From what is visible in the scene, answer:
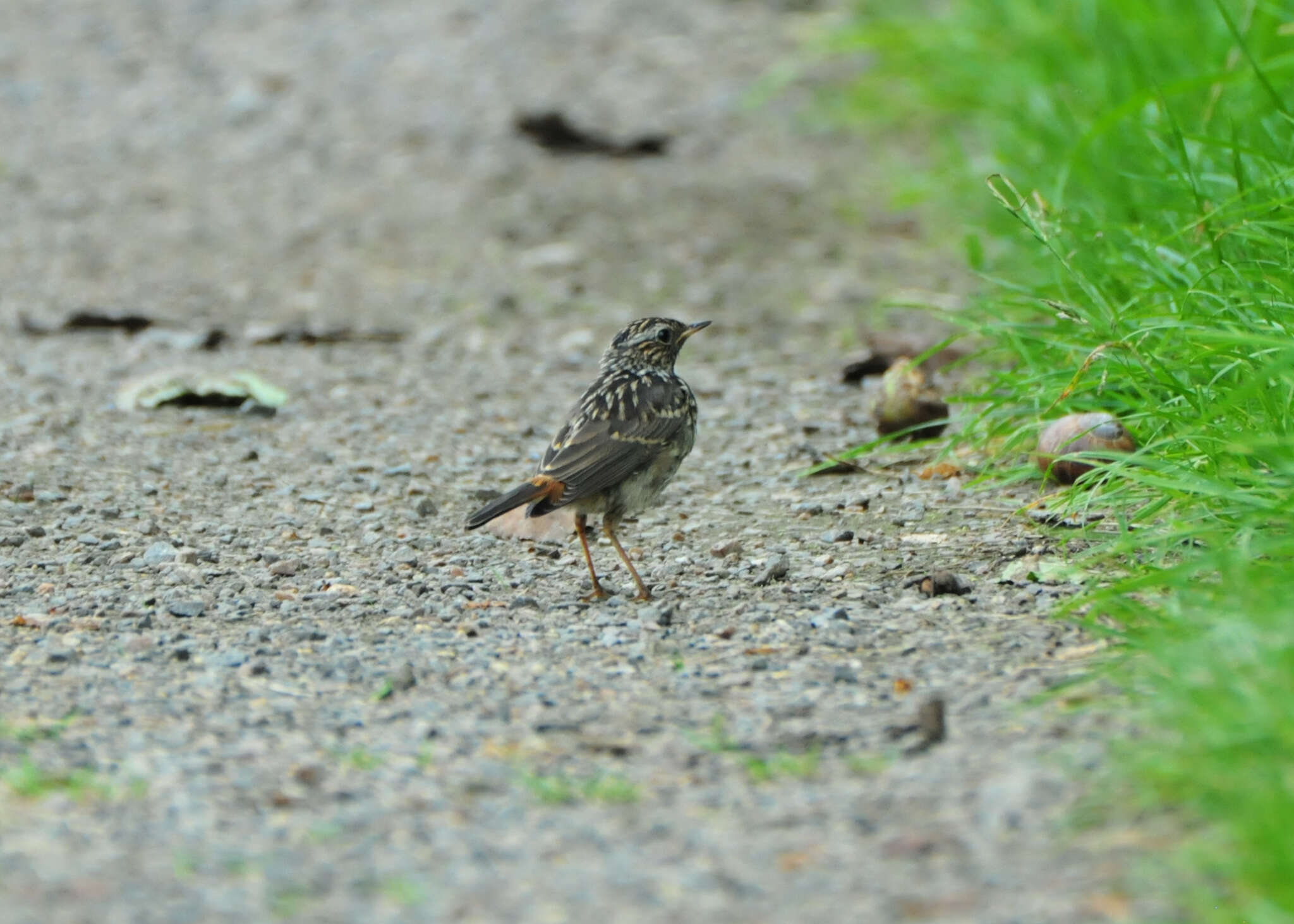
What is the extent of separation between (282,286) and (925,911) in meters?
7.09

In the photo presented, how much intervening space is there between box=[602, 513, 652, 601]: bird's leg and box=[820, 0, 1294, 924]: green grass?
143 cm

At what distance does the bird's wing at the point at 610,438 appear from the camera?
526cm

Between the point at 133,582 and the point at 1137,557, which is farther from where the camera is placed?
the point at 133,582

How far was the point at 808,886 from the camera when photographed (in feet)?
9.85

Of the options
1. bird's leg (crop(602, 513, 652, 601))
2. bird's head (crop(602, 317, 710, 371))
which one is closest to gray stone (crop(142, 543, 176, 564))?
bird's leg (crop(602, 513, 652, 601))

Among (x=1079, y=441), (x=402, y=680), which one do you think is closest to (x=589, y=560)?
(x=402, y=680)

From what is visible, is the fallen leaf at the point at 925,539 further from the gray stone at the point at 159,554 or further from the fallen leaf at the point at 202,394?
the fallen leaf at the point at 202,394

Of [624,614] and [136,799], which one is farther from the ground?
[136,799]

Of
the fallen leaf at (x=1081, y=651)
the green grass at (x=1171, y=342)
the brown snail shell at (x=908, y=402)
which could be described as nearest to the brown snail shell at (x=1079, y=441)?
the green grass at (x=1171, y=342)

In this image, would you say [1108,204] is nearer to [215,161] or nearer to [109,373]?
[109,373]

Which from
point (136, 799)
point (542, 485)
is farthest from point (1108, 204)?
point (136, 799)

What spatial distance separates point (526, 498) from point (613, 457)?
0.39 m

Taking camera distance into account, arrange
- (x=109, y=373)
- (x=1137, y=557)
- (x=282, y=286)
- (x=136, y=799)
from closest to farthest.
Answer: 1. (x=136, y=799)
2. (x=1137, y=557)
3. (x=109, y=373)
4. (x=282, y=286)

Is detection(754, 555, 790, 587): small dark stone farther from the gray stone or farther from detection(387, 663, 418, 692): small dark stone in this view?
the gray stone
